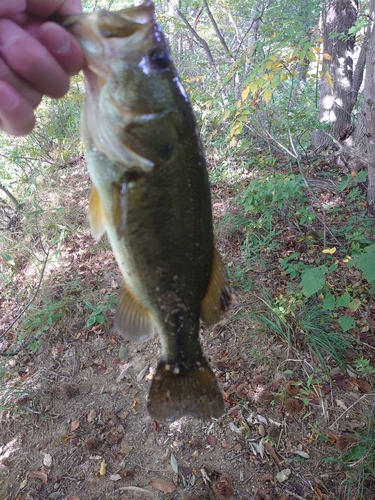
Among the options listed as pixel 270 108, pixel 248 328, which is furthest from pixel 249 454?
pixel 270 108

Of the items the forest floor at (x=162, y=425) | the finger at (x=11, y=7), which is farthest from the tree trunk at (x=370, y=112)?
the finger at (x=11, y=7)

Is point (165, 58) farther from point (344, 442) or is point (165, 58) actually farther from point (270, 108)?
point (270, 108)

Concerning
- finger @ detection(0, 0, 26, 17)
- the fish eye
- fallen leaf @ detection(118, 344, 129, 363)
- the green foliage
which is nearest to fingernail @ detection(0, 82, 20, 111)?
finger @ detection(0, 0, 26, 17)

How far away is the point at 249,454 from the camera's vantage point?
293 centimetres

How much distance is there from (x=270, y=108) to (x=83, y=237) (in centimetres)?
436

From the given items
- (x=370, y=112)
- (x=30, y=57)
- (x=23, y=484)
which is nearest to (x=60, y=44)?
(x=30, y=57)

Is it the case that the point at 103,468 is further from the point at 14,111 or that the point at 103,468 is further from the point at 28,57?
the point at 28,57

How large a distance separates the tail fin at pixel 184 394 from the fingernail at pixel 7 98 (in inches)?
49.9

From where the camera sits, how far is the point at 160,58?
1.24m

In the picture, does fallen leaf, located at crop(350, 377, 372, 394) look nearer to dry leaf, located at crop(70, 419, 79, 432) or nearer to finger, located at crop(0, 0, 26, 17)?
dry leaf, located at crop(70, 419, 79, 432)

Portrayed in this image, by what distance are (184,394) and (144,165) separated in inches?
43.2

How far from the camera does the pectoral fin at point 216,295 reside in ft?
4.85

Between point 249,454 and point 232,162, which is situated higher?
point 232,162

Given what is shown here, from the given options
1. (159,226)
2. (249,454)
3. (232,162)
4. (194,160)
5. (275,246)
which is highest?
(194,160)
